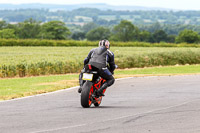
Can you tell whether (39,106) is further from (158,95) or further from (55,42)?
(55,42)

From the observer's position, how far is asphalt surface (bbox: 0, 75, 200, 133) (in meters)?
8.66

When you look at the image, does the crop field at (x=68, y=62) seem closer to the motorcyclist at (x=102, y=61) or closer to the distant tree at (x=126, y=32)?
the motorcyclist at (x=102, y=61)

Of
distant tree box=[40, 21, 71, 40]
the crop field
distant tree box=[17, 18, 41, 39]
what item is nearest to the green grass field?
the crop field

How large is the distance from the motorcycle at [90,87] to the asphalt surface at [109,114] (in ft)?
0.73

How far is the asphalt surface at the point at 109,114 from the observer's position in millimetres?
8664

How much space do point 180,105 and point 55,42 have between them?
58.9 meters

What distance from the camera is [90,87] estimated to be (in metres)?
11.6

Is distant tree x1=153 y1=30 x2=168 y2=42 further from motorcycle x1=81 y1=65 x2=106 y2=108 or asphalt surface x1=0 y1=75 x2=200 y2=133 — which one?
motorcycle x1=81 y1=65 x2=106 y2=108

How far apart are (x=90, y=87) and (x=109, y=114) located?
1.23m

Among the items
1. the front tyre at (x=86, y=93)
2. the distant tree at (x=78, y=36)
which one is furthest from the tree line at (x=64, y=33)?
the front tyre at (x=86, y=93)

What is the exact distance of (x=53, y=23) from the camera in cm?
15200

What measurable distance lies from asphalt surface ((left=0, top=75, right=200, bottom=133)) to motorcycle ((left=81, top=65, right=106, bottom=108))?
221 mm

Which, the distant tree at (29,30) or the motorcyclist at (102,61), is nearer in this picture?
the motorcyclist at (102,61)

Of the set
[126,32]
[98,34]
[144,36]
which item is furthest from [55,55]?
[98,34]
